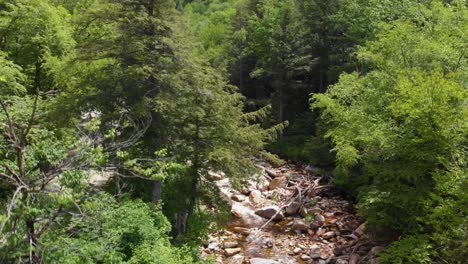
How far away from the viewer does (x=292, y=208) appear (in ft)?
69.2

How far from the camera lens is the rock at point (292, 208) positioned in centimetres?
2098

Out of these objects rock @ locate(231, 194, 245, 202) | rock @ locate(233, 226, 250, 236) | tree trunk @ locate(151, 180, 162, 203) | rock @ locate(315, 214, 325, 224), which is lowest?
rock @ locate(233, 226, 250, 236)

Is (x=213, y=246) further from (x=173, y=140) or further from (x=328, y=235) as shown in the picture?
(x=173, y=140)

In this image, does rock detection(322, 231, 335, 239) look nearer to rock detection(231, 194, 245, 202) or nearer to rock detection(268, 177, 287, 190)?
rock detection(231, 194, 245, 202)

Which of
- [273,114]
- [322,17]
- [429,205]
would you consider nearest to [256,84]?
[273,114]

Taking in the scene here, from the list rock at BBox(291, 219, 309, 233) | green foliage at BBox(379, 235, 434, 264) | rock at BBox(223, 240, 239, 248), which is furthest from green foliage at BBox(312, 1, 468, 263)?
rock at BBox(223, 240, 239, 248)

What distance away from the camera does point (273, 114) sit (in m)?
34.6

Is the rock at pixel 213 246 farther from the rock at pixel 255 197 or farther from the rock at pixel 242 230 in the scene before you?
the rock at pixel 255 197

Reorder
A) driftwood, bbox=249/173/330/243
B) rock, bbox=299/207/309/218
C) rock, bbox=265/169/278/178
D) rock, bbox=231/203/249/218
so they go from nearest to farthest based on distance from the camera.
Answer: driftwood, bbox=249/173/330/243
rock, bbox=231/203/249/218
rock, bbox=299/207/309/218
rock, bbox=265/169/278/178

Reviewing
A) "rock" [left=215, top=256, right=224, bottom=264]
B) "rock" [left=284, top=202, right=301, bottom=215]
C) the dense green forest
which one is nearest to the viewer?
the dense green forest

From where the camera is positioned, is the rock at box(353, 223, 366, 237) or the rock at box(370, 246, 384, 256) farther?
the rock at box(353, 223, 366, 237)

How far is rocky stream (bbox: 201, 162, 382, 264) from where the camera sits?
1662cm

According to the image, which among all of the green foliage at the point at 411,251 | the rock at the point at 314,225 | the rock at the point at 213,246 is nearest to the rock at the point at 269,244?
the rock at the point at 213,246

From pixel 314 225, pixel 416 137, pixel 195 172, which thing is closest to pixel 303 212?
pixel 314 225
